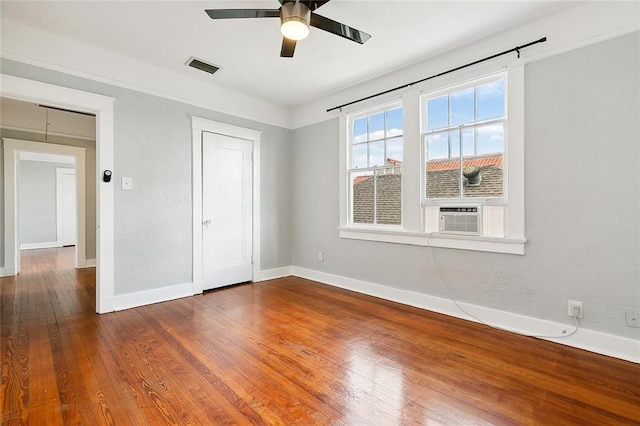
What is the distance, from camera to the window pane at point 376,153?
3.95 meters

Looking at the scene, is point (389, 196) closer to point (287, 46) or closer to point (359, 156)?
point (359, 156)

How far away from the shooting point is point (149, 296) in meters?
3.59

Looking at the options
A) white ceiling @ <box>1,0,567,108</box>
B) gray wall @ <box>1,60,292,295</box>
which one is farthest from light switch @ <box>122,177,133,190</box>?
white ceiling @ <box>1,0,567,108</box>

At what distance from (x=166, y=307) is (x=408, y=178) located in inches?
129

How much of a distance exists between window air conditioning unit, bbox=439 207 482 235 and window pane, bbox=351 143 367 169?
134cm

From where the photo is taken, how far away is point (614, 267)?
2.30m

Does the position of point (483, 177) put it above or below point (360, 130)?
below

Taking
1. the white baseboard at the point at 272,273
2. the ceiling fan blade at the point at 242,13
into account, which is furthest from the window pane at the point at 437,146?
the white baseboard at the point at 272,273

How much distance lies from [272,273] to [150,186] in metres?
2.27

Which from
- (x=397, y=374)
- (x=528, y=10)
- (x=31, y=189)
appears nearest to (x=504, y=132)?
(x=528, y=10)

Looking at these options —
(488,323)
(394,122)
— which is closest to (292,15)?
(394,122)

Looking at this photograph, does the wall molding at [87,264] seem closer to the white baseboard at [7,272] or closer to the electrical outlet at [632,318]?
the white baseboard at [7,272]

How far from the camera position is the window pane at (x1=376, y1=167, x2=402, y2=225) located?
147 inches

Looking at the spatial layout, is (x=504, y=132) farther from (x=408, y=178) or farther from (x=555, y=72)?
(x=408, y=178)
